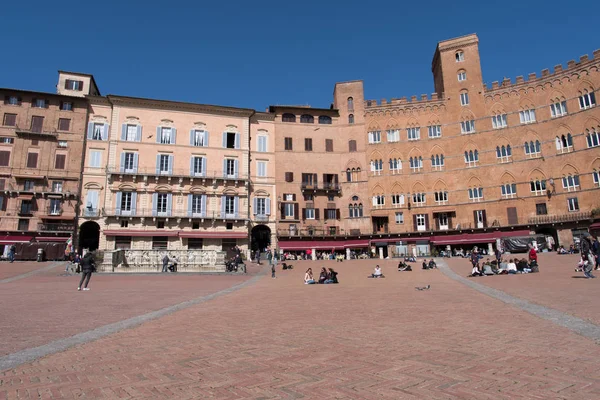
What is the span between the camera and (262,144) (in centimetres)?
4831

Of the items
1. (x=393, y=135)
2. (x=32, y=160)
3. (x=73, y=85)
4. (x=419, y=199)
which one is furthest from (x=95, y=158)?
(x=419, y=199)

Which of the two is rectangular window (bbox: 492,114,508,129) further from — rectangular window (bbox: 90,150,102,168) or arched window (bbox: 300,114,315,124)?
rectangular window (bbox: 90,150,102,168)

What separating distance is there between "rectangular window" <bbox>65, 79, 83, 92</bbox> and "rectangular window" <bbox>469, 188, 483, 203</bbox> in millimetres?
49134

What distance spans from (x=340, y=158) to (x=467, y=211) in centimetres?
1737

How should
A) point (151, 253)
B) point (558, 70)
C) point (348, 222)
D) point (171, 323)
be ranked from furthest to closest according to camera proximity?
point (348, 222) → point (558, 70) → point (151, 253) → point (171, 323)

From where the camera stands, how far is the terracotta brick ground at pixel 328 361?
387 centimetres

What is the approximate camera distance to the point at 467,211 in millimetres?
45406

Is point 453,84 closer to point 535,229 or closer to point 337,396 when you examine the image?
point 535,229

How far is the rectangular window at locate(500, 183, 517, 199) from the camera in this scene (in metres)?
44.0

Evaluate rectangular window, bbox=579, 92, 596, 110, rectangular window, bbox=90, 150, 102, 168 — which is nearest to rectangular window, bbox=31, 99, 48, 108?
rectangular window, bbox=90, 150, 102, 168

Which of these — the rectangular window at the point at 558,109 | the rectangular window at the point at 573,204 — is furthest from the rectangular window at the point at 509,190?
the rectangular window at the point at 558,109

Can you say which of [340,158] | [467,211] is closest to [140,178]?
[340,158]

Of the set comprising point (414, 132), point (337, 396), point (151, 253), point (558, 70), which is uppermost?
point (558, 70)

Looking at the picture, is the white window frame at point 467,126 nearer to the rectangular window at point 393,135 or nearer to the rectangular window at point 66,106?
the rectangular window at point 393,135
